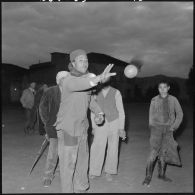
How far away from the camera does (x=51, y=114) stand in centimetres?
536

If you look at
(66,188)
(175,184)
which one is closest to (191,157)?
(175,184)

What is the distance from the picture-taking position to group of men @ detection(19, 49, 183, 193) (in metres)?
4.00

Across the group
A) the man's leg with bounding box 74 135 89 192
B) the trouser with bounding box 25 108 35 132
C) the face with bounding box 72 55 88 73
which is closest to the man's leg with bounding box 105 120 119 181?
the man's leg with bounding box 74 135 89 192

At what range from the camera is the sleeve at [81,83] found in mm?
3531

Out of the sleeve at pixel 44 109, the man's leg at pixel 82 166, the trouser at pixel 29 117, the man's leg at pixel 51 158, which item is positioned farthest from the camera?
the trouser at pixel 29 117

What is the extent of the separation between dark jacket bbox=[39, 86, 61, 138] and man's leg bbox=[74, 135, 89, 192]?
3.63 ft

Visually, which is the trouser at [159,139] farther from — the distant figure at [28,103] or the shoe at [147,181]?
the distant figure at [28,103]

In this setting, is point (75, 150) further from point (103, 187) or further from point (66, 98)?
point (103, 187)

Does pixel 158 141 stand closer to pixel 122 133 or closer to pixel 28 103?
pixel 122 133

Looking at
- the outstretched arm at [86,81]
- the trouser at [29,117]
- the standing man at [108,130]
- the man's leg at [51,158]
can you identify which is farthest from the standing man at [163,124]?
the trouser at [29,117]

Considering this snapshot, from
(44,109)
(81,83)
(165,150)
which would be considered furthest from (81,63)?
(165,150)

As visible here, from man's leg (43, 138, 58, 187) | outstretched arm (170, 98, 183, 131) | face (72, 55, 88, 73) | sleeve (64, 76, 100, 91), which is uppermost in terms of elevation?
face (72, 55, 88, 73)

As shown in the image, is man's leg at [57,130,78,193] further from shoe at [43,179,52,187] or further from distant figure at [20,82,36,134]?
distant figure at [20,82,36,134]

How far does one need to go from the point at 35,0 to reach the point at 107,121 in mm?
4329
